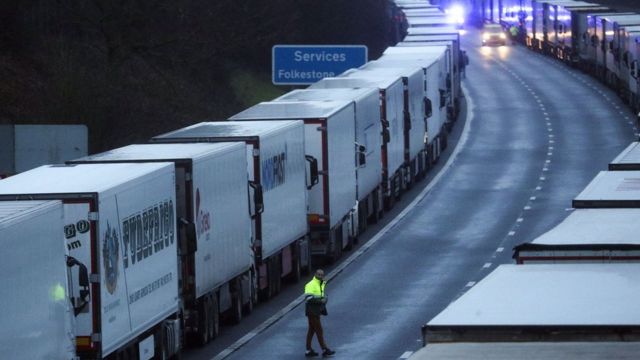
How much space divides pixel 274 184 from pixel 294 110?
5.84m

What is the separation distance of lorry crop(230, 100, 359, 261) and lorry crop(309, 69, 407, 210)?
6982 mm

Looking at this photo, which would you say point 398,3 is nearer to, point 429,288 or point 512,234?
point 512,234

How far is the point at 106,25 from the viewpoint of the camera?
64.6 meters

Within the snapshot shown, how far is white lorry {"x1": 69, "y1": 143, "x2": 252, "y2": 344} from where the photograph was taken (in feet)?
100

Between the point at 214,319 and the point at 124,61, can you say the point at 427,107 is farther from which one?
the point at 214,319

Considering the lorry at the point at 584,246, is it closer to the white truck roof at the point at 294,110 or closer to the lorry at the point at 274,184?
the lorry at the point at 274,184

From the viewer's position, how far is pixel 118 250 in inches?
1025

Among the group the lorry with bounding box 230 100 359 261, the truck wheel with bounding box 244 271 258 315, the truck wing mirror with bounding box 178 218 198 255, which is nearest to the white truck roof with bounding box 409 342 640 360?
the truck wing mirror with bounding box 178 218 198 255

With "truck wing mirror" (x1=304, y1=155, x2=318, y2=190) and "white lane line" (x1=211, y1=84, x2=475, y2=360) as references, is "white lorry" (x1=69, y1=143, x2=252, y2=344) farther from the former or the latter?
"truck wing mirror" (x1=304, y1=155, x2=318, y2=190)

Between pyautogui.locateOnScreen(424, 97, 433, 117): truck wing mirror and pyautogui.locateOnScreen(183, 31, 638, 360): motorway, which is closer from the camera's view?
pyautogui.locateOnScreen(183, 31, 638, 360): motorway

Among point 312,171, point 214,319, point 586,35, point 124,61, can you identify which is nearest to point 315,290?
point 214,319

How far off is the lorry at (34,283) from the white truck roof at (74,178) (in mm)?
2308

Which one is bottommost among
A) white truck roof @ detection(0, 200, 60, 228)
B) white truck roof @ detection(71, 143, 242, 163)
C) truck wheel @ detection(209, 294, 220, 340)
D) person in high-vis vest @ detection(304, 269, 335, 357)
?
truck wheel @ detection(209, 294, 220, 340)

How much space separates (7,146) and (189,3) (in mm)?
41346
